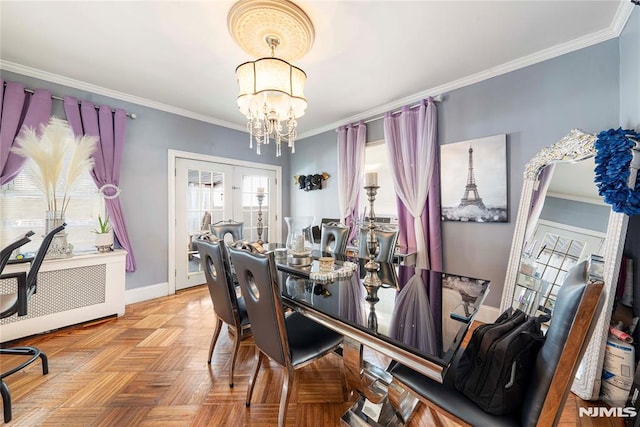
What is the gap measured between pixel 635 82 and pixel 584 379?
6.55 ft

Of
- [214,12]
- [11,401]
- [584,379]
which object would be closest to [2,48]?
[214,12]

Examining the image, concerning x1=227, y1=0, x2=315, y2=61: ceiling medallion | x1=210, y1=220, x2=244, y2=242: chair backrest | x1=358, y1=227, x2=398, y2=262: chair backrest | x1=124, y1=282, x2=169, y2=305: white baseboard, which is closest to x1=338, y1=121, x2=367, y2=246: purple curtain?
x1=358, y1=227, x2=398, y2=262: chair backrest

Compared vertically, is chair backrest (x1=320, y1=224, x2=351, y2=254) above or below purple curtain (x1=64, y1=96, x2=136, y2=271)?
below

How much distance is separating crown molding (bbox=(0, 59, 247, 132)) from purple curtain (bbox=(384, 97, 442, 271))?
2723 mm

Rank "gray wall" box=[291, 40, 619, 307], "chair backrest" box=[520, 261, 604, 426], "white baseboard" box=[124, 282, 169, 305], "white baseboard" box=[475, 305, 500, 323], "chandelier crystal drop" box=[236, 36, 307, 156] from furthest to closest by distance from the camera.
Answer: "white baseboard" box=[124, 282, 169, 305] < "white baseboard" box=[475, 305, 500, 323] < "gray wall" box=[291, 40, 619, 307] < "chandelier crystal drop" box=[236, 36, 307, 156] < "chair backrest" box=[520, 261, 604, 426]

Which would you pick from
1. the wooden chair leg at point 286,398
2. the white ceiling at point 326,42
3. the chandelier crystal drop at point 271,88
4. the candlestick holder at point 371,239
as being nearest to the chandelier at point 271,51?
the chandelier crystal drop at point 271,88

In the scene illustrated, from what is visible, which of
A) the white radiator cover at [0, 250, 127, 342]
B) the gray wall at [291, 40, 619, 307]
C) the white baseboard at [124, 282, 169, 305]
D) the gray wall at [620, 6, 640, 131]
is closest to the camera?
the gray wall at [620, 6, 640, 131]

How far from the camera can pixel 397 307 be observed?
4.09ft

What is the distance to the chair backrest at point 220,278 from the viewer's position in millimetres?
1546

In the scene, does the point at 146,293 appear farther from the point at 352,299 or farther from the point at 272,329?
the point at 352,299

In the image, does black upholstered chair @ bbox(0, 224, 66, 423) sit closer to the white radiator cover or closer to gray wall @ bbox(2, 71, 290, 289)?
the white radiator cover

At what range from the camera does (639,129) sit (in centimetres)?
156

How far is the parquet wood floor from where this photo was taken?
1407 mm

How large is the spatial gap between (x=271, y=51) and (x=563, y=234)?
2698 millimetres
